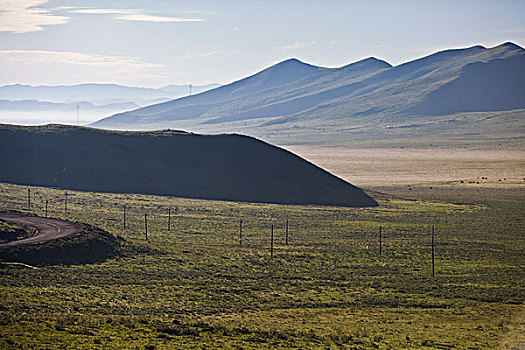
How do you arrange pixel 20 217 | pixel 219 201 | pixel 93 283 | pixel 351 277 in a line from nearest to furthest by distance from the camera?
pixel 93 283 → pixel 351 277 → pixel 20 217 → pixel 219 201

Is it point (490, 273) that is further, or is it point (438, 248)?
point (438, 248)

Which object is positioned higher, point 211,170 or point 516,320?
point 211,170

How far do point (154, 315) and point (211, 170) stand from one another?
245 ft

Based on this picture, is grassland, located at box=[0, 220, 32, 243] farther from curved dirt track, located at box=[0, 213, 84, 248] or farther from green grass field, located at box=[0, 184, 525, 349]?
green grass field, located at box=[0, 184, 525, 349]

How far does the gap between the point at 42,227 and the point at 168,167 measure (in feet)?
185

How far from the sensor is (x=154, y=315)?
42.4m

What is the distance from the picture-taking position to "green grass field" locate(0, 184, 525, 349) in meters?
38.4

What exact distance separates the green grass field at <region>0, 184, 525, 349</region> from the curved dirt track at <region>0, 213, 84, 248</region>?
4905 mm

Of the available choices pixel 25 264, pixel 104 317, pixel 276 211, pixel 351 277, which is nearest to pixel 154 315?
pixel 104 317

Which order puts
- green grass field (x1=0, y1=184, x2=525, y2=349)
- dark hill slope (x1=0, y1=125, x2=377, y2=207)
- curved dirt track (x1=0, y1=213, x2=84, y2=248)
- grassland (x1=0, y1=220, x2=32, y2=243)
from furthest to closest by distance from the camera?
1. dark hill slope (x1=0, y1=125, x2=377, y2=207)
2. curved dirt track (x1=0, y1=213, x2=84, y2=248)
3. grassland (x1=0, y1=220, x2=32, y2=243)
4. green grass field (x1=0, y1=184, x2=525, y2=349)

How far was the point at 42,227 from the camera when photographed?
202ft

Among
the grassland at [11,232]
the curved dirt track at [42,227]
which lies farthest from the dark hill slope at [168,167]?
the grassland at [11,232]

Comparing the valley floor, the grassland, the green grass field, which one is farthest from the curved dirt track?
the valley floor

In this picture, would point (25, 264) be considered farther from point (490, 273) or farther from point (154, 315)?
point (490, 273)
